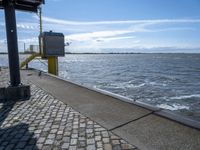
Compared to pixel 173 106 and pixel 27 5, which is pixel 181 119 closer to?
pixel 27 5

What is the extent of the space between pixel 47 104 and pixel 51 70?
534 inches

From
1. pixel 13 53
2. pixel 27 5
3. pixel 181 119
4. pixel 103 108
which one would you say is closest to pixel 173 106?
pixel 103 108

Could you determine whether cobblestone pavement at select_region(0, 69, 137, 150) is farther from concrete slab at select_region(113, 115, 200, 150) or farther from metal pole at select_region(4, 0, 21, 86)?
metal pole at select_region(4, 0, 21, 86)

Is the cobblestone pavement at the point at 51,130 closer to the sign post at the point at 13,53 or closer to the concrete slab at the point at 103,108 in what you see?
the concrete slab at the point at 103,108

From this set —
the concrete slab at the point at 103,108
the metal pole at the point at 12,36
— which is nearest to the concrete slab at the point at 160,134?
the concrete slab at the point at 103,108

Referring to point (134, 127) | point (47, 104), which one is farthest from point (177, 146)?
point (47, 104)

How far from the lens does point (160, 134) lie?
4.12m

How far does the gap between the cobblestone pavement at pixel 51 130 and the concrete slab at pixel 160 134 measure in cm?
27

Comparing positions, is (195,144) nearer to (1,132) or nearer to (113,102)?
(113,102)

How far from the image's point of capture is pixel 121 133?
14.0ft

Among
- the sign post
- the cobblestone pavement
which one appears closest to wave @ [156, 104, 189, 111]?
the cobblestone pavement

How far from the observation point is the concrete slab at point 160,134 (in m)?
3.69

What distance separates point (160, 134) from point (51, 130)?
229 centimetres

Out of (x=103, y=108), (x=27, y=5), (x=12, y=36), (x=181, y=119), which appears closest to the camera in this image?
(x=181, y=119)
